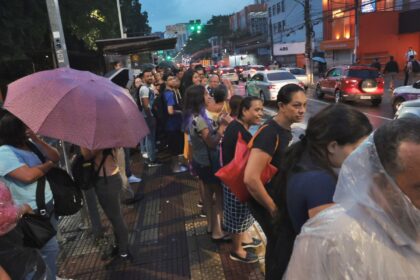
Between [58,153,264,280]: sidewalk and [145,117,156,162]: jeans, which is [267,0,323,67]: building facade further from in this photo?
[58,153,264,280]: sidewalk

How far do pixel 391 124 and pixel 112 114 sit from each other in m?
2.25

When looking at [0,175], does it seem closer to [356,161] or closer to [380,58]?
[356,161]

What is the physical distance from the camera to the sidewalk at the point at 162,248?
366cm

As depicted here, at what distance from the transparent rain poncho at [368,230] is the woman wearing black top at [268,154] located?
1.05 meters

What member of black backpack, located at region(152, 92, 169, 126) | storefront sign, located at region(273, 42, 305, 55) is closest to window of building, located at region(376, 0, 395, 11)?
storefront sign, located at region(273, 42, 305, 55)

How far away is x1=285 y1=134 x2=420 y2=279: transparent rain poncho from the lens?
101 centimetres

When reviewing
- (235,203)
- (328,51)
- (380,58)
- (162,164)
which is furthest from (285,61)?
(235,203)

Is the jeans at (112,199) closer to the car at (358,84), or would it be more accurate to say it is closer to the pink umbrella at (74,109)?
the pink umbrella at (74,109)

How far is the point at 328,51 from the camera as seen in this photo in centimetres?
3825

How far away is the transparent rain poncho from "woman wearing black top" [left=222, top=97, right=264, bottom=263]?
6.65 ft

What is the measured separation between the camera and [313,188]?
1.61 metres

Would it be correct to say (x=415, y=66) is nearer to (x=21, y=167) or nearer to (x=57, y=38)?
(x=57, y=38)

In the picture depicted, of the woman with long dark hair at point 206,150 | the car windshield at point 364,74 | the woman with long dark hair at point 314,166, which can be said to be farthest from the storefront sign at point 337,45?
the woman with long dark hair at point 314,166

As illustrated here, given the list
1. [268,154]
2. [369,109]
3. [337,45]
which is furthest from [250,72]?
[268,154]
